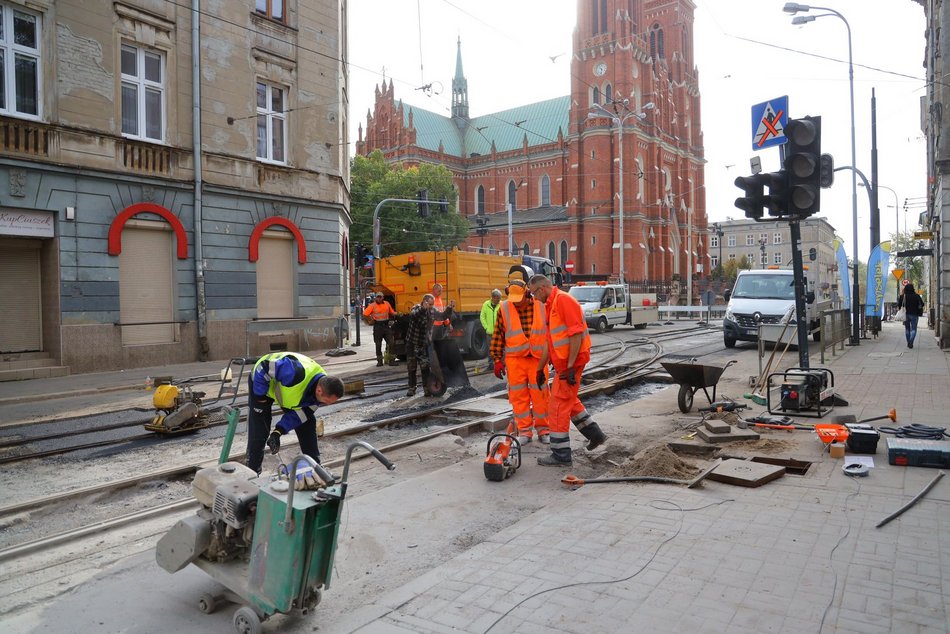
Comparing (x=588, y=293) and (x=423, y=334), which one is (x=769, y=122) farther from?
(x=588, y=293)

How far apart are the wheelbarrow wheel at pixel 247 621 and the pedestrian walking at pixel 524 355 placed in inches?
174

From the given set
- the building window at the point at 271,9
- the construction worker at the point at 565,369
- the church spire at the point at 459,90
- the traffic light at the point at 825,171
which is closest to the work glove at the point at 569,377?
the construction worker at the point at 565,369

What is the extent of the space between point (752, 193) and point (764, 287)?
1231 cm

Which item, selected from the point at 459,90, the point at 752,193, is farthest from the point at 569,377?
the point at 459,90

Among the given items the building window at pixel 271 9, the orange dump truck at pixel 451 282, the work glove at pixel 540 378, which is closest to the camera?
the work glove at pixel 540 378

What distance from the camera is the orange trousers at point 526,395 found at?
7.46 m

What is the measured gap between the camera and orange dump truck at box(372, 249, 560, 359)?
1670 centimetres

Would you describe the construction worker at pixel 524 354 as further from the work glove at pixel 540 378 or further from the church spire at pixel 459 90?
the church spire at pixel 459 90

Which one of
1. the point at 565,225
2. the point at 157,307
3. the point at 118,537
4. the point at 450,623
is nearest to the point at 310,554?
the point at 450,623

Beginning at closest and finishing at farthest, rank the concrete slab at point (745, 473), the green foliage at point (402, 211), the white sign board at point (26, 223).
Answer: the concrete slab at point (745, 473) < the white sign board at point (26, 223) < the green foliage at point (402, 211)

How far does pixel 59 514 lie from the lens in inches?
221

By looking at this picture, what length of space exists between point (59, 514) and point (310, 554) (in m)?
3.52

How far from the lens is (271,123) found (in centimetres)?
1975

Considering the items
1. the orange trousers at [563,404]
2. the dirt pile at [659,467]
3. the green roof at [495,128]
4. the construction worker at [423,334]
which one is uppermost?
the green roof at [495,128]
